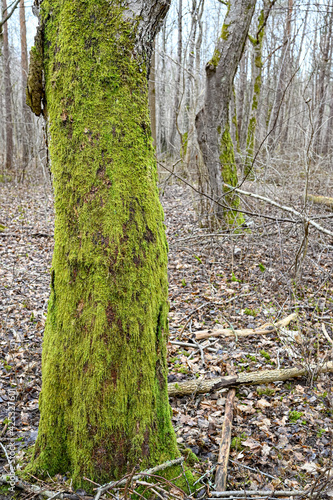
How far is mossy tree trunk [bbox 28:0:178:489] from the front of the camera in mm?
2014

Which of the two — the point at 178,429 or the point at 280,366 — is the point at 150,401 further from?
the point at 280,366

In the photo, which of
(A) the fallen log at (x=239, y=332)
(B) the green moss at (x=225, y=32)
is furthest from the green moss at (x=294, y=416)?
(B) the green moss at (x=225, y=32)

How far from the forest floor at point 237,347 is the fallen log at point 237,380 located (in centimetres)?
7

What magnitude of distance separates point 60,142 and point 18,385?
2513 mm

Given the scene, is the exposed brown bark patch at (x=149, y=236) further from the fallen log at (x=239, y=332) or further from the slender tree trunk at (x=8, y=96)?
the slender tree trunk at (x=8, y=96)

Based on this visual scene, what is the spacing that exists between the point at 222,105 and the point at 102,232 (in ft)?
21.0

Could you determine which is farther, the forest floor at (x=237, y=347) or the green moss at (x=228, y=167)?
the green moss at (x=228, y=167)

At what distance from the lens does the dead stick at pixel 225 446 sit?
247 centimetres

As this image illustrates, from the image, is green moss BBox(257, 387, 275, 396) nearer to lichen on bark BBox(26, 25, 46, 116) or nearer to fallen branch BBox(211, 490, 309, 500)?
fallen branch BBox(211, 490, 309, 500)

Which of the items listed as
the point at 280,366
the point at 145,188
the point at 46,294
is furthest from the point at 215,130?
the point at 145,188

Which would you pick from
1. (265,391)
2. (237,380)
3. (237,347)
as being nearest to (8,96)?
(237,347)

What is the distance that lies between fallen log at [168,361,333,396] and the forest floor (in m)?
0.07

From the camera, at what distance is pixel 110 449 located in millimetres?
2021

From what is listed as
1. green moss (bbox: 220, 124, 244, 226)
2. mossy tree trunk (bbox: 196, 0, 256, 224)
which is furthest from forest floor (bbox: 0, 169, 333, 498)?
mossy tree trunk (bbox: 196, 0, 256, 224)
